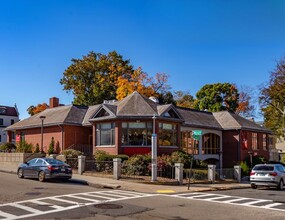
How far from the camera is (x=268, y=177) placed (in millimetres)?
24031

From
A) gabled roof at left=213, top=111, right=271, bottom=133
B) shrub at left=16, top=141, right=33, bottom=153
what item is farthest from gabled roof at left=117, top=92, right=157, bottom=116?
gabled roof at left=213, top=111, right=271, bottom=133

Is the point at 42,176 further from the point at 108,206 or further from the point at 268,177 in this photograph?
the point at 268,177

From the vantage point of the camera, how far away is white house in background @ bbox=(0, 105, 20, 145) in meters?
80.4

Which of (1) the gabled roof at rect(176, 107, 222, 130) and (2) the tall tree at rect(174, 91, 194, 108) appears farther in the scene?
(2) the tall tree at rect(174, 91, 194, 108)

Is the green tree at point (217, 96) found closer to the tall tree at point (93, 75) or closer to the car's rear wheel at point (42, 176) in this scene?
the tall tree at point (93, 75)

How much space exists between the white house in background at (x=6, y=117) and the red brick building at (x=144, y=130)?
38.7 m

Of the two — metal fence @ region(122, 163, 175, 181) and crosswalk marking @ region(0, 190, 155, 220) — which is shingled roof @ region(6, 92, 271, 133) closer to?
metal fence @ region(122, 163, 175, 181)

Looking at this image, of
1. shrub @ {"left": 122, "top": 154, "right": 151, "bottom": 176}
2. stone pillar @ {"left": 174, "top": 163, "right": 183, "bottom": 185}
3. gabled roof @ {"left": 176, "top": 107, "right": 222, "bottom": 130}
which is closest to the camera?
stone pillar @ {"left": 174, "top": 163, "right": 183, "bottom": 185}

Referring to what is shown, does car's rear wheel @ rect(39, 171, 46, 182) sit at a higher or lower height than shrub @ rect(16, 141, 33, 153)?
lower

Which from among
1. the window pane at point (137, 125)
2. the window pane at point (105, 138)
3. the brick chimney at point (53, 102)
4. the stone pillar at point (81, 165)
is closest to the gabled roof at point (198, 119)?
the window pane at point (137, 125)

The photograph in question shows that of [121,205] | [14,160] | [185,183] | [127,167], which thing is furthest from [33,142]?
[121,205]

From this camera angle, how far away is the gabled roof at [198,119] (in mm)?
39000

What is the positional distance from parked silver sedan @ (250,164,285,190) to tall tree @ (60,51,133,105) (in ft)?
115

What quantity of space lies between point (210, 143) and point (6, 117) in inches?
2174
